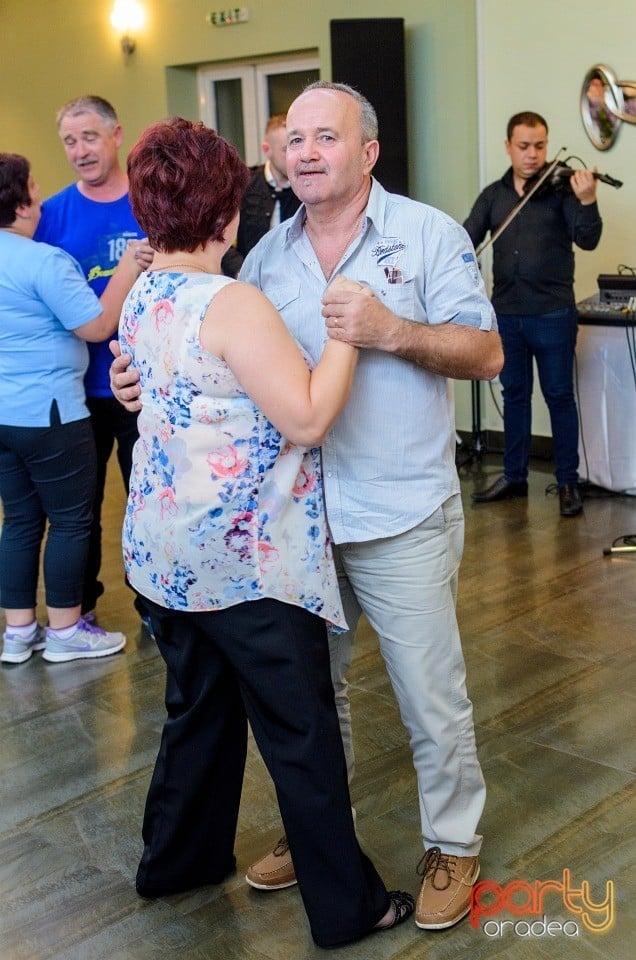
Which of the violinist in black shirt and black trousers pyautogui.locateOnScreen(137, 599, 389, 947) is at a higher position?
the violinist in black shirt

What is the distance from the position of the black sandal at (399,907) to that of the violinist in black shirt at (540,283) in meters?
3.14

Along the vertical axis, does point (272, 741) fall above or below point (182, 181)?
below

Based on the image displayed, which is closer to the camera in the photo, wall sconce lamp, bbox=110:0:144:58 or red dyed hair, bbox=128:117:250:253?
red dyed hair, bbox=128:117:250:253

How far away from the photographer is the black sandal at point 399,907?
2.19 m

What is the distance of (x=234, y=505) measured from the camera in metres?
1.92

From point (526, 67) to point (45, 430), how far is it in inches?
148

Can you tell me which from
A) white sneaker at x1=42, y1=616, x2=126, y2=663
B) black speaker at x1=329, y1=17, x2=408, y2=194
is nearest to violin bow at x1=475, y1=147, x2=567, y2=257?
black speaker at x1=329, y1=17, x2=408, y2=194

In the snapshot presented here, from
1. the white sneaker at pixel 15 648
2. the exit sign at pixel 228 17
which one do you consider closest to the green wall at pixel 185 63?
the exit sign at pixel 228 17

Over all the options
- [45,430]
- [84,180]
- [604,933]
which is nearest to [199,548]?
[604,933]

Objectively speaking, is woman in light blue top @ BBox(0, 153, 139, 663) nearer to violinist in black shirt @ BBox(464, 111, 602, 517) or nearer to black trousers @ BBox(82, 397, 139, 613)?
black trousers @ BBox(82, 397, 139, 613)

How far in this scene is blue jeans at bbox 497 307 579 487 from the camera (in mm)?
5332

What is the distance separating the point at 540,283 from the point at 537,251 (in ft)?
0.50

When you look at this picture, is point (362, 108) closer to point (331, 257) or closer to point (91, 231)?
point (331, 257)

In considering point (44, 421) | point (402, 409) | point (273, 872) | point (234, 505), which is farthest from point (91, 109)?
point (273, 872)
